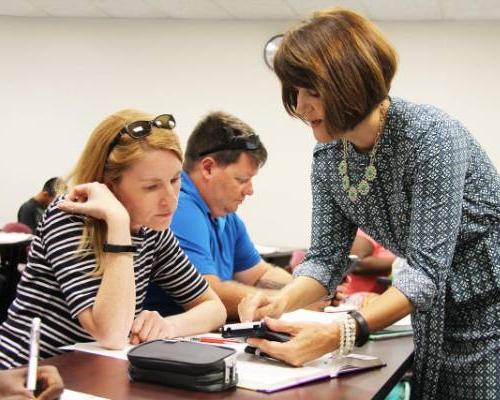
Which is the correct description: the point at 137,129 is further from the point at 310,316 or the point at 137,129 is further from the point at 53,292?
the point at 310,316

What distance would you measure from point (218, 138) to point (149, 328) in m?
1.04

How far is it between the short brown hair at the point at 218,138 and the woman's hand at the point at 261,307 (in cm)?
106

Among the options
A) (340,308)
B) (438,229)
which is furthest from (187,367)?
(340,308)

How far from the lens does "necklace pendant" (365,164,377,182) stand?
144 centimetres

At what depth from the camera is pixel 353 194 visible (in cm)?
149

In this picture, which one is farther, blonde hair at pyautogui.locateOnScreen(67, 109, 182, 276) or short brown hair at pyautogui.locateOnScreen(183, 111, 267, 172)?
short brown hair at pyautogui.locateOnScreen(183, 111, 267, 172)

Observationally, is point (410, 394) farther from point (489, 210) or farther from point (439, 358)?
point (489, 210)

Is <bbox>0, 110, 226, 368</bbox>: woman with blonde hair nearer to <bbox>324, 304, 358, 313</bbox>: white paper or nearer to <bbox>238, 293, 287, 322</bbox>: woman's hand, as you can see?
<bbox>238, 293, 287, 322</bbox>: woman's hand

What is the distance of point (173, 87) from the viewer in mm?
6973

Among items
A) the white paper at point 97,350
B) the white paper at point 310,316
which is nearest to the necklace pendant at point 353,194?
the white paper at point 310,316

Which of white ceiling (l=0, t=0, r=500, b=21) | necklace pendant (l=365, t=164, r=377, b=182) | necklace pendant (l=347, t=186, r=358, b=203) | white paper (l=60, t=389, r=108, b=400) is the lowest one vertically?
white paper (l=60, t=389, r=108, b=400)

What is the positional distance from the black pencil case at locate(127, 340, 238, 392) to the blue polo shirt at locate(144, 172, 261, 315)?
0.74 m

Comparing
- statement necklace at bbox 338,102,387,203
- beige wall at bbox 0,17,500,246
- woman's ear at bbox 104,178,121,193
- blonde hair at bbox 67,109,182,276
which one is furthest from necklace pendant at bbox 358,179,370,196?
beige wall at bbox 0,17,500,246

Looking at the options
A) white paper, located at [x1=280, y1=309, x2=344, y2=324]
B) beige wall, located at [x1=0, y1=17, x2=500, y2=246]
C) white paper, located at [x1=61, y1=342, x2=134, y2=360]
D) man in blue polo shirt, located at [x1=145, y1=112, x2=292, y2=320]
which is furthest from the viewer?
beige wall, located at [x1=0, y1=17, x2=500, y2=246]
